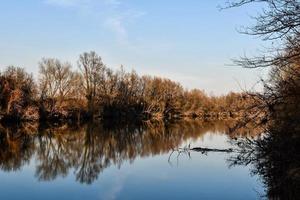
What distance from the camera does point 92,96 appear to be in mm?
58188

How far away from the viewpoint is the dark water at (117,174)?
12328mm

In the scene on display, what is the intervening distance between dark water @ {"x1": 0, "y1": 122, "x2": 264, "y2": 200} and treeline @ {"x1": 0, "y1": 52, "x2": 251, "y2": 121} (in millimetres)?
20619

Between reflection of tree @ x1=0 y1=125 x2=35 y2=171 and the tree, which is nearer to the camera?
reflection of tree @ x1=0 y1=125 x2=35 y2=171

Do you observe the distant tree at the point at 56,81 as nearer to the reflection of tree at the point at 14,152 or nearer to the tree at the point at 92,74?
the tree at the point at 92,74

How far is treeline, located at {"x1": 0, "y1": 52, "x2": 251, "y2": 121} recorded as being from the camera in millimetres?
45531

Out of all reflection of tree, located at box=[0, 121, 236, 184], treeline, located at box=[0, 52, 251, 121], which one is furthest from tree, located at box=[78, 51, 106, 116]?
reflection of tree, located at box=[0, 121, 236, 184]

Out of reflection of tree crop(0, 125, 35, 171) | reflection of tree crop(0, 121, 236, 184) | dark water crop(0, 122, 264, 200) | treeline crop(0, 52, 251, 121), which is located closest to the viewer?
dark water crop(0, 122, 264, 200)

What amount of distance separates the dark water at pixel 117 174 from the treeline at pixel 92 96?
20.6 metres

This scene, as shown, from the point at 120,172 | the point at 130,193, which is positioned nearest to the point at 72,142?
the point at 120,172

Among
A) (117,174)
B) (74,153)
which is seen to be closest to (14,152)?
(74,153)

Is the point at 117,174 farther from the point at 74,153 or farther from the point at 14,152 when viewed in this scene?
the point at 14,152

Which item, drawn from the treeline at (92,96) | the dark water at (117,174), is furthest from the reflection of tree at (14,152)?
the treeline at (92,96)

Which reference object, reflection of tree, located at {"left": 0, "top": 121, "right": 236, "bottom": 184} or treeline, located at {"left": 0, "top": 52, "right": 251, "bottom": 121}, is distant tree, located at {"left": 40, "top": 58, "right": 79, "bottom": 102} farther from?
reflection of tree, located at {"left": 0, "top": 121, "right": 236, "bottom": 184}

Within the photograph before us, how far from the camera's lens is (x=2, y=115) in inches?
1657
